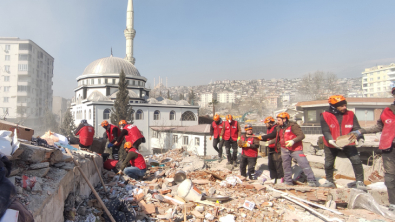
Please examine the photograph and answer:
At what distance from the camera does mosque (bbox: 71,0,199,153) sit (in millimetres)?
32469

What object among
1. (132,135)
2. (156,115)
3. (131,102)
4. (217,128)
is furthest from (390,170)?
(131,102)

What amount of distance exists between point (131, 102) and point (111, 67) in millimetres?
8805

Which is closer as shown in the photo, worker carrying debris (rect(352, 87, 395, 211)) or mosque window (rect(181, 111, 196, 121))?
worker carrying debris (rect(352, 87, 395, 211))

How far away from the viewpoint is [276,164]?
557cm

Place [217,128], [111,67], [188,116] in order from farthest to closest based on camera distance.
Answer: [111,67]
[188,116]
[217,128]

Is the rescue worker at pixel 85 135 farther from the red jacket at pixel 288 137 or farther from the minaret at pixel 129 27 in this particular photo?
the minaret at pixel 129 27

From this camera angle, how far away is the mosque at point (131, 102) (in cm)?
3247

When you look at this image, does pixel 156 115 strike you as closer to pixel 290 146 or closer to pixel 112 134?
pixel 112 134

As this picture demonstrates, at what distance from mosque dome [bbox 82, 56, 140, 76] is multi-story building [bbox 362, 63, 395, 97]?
65.6 m

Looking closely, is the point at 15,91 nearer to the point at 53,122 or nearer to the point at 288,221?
the point at 53,122

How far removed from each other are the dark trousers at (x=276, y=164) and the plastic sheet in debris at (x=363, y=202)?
1.68 meters

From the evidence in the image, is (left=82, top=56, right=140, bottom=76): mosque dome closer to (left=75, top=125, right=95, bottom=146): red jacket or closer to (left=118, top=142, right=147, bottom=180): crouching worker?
(left=75, top=125, right=95, bottom=146): red jacket

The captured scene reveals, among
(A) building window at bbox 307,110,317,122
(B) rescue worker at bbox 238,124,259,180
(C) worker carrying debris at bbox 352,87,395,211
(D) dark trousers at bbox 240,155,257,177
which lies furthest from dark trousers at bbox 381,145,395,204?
(A) building window at bbox 307,110,317,122

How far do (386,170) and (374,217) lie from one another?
72 cm
